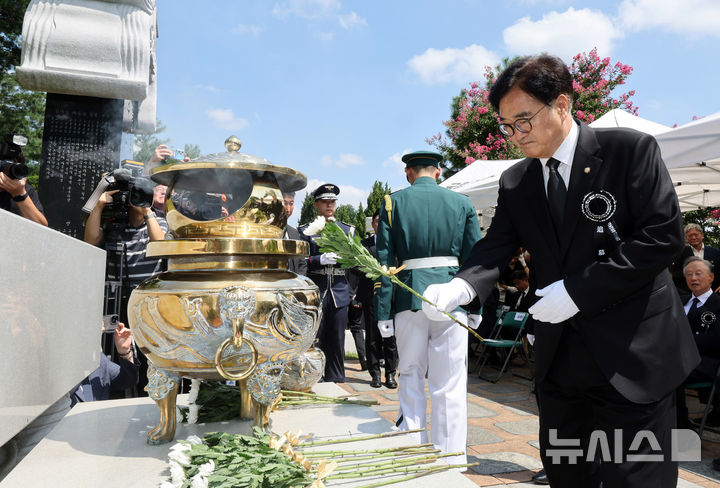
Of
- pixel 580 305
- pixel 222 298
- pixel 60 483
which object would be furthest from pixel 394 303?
pixel 60 483

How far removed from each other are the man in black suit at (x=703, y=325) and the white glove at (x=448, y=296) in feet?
10.5

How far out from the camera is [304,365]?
2.26m

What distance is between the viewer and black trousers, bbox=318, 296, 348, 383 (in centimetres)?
546

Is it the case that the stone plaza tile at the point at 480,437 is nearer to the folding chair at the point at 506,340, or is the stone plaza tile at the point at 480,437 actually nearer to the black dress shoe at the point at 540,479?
the black dress shoe at the point at 540,479

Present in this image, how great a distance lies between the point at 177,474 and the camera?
1.26 metres

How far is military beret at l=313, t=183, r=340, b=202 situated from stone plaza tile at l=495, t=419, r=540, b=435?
9.49 ft

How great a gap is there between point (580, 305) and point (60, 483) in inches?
64.6

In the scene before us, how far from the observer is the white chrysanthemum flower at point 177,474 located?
4.11 ft

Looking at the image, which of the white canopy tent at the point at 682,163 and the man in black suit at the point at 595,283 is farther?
the white canopy tent at the point at 682,163

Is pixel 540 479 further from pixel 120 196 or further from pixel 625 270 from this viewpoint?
pixel 120 196

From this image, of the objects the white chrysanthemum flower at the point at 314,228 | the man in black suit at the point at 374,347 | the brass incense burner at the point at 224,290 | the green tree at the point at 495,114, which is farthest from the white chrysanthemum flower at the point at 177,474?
the green tree at the point at 495,114

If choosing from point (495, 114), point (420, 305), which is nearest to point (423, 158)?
point (420, 305)

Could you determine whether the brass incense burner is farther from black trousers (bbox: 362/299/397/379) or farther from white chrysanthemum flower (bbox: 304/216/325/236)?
black trousers (bbox: 362/299/397/379)

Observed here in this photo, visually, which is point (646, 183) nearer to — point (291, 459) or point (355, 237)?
point (355, 237)
